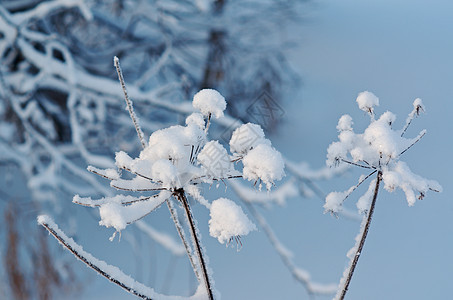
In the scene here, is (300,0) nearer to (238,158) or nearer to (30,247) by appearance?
(30,247)

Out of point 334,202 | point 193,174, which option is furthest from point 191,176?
point 334,202

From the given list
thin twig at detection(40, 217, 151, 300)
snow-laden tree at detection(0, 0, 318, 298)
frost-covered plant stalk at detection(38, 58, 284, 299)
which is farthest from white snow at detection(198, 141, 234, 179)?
snow-laden tree at detection(0, 0, 318, 298)

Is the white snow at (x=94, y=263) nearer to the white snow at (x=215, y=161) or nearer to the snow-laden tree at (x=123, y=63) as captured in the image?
the white snow at (x=215, y=161)

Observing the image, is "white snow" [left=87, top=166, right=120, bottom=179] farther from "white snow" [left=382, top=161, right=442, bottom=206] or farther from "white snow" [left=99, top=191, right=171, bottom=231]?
"white snow" [left=382, top=161, right=442, bottom=206]

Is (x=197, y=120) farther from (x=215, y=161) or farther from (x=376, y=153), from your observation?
(x=376, y=153)

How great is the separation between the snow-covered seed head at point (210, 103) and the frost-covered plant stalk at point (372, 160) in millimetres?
99

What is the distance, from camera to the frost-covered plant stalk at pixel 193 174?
12.3 inches

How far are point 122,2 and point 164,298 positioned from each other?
10.1 ft

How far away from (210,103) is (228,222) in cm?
11

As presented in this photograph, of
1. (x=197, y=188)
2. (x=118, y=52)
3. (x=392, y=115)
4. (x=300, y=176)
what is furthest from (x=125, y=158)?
(x=118, y=52)

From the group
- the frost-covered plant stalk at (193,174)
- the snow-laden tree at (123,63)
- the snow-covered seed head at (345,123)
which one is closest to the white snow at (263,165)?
the frost-covered plant stalk at (193,174)

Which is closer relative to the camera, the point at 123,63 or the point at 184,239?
the point at 184,239

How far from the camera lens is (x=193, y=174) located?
356 millimetres

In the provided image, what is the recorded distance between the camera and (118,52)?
3.00 meters
